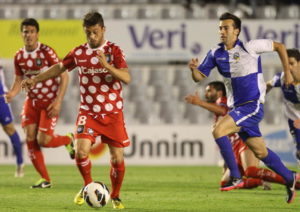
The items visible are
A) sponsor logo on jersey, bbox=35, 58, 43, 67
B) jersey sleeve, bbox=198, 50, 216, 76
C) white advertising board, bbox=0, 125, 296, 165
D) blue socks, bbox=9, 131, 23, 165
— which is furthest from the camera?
white advertising board, bbox=0, 125, 296, 165

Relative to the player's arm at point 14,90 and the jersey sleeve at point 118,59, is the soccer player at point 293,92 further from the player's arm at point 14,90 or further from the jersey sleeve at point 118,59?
the player's arm at point 14,90

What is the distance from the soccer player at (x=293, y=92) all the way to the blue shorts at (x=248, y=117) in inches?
58.0

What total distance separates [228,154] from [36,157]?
2.24 meters

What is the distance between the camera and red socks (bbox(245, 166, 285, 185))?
313 inches

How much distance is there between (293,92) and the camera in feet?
31.7

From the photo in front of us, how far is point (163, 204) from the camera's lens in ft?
25.2

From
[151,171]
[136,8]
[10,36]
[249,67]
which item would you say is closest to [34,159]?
[249,67]

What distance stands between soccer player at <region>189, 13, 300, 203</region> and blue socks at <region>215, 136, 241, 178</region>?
0.25m

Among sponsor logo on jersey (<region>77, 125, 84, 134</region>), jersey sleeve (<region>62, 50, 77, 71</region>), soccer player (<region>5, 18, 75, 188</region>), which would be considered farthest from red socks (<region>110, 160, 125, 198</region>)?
soccer player (<region>5, 18, 75, 188</region>)

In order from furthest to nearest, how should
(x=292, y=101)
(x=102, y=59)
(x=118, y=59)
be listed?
(x=292, y=101), (x=118, y=59), (x=102, y=59)

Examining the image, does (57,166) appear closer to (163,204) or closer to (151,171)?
(151,171)

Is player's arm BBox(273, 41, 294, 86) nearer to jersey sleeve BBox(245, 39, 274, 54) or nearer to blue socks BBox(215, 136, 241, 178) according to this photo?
jersey sleeve BBox(245, 39, 274, 54)

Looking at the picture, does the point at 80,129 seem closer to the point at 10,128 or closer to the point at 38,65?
the point at 38,65

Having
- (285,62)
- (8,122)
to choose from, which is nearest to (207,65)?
(285,62)
